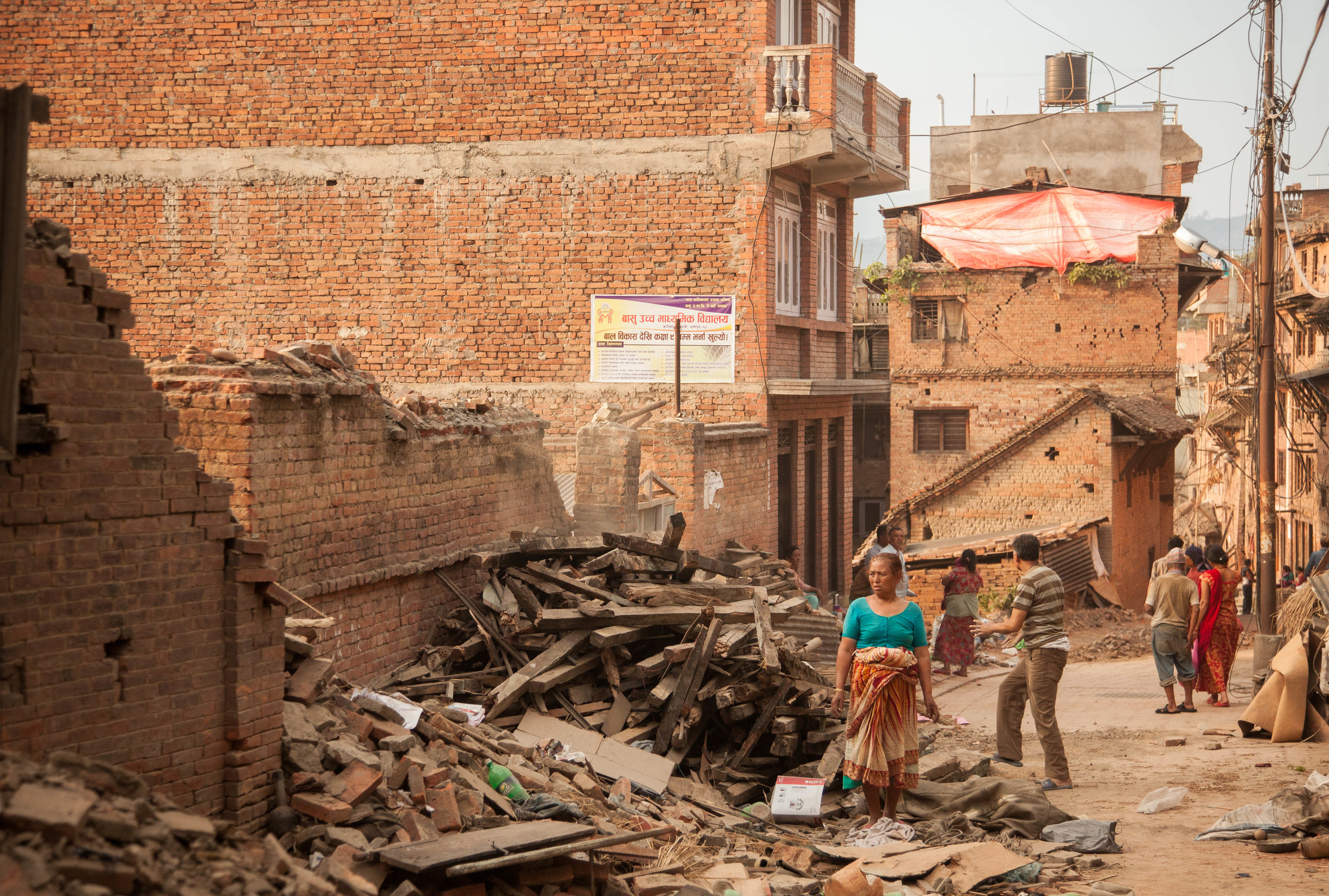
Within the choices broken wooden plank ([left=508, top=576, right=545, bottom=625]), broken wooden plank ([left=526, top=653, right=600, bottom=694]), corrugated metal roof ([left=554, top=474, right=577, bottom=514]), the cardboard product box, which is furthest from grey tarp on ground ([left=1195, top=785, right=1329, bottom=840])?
corrugated metal roof ([left=554, top=474, right=577, bottom=514])

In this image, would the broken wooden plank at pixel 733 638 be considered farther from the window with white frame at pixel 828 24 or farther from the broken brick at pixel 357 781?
the window with white frame at pixel 828 24

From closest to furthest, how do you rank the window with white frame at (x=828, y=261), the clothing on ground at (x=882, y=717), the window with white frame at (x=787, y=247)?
1. the clothing on ground at (x=882, y=717)
2. the window with white frame at (x=787, y=247)
3. the window with white frame at (x=828, y=261)

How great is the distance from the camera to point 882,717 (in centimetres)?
743

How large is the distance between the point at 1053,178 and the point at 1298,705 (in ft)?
102

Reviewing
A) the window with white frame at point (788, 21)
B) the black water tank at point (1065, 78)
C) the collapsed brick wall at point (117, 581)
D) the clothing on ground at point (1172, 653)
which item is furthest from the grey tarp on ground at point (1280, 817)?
the black water tank at point (1065, 78)

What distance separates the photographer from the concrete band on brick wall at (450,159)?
17500 millimetres

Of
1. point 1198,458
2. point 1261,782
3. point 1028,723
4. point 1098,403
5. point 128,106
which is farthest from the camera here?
point 1198,458

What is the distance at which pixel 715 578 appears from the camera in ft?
39.4

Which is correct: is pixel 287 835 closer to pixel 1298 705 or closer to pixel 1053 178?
pixel 1298 705

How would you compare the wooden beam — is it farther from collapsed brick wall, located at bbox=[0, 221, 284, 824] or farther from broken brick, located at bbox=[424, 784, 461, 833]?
collapsed brick wall, located at bbox=[0, 221, 284, 824]

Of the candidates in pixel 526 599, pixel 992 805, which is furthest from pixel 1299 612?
pixel 526 599

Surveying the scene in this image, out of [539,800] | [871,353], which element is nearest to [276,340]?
[539,800]

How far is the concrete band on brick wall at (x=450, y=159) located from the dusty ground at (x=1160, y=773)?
8.08 metres

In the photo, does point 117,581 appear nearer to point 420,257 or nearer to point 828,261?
point 420,257
